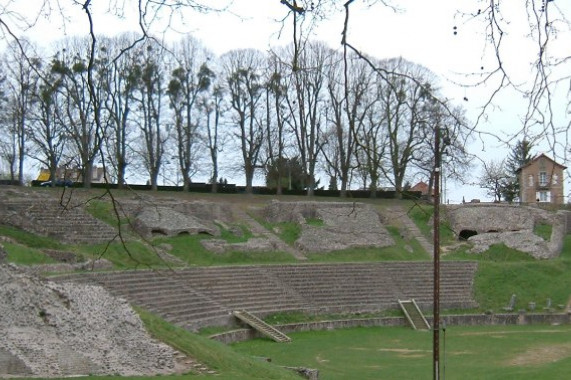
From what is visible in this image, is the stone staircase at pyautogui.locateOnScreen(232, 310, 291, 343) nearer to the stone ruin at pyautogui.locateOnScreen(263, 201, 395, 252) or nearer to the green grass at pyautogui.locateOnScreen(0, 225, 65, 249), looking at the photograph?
the green grass at pyautogui.locateOnScreen(0, 225, 65, 249)

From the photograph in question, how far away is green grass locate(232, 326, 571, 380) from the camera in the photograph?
68.1ft

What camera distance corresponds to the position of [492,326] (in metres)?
32.0

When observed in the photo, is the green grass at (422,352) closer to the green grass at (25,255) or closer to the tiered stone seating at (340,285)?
the tiered stone seating at (340,285)

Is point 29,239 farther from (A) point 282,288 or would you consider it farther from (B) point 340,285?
(B) point 340,285

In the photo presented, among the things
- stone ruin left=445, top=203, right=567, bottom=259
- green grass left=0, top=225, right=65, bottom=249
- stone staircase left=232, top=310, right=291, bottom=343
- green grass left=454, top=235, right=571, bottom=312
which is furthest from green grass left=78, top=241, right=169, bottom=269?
stone ruin left=445, top=203, right=567, bottom=259

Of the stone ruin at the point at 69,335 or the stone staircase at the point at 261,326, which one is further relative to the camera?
the stone staircase at the point at 261,326

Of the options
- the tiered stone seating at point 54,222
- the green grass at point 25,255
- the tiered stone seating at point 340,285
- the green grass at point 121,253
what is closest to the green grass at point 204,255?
the green grass at point 121,253

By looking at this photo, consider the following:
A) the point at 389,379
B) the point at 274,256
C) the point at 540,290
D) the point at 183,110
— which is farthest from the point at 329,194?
the point at 389,379

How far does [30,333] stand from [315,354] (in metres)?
10.7

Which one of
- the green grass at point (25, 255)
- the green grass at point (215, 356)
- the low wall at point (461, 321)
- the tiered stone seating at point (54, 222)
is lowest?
the low wall at point (461, 321)

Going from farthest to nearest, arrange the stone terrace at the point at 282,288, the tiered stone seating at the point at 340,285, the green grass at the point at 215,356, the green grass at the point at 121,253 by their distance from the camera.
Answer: the green grass at the point at 121,253, the tiered stone seating at the point at 340,285, the stone terrace at the point at 282,288, the green grass at the point at 215,356

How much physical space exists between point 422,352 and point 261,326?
5879mm

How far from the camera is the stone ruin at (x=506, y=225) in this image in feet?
141

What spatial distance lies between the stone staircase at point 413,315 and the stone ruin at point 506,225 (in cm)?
1098
